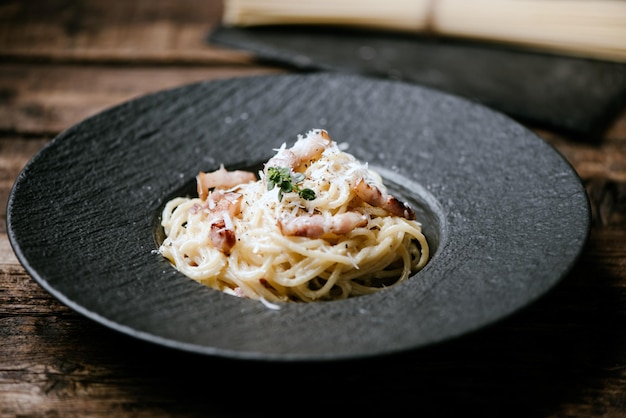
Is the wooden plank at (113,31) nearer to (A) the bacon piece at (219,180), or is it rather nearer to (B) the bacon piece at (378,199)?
(A) the bacon piece at (219,180)

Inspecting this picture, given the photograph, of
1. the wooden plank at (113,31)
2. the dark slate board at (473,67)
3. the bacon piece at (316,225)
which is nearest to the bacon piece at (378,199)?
the bacon piece at (316,225)

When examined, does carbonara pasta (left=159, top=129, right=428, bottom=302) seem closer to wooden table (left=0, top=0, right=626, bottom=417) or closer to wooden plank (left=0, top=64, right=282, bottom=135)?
wooden table (left=0, top=0, right=626, bottom=417)

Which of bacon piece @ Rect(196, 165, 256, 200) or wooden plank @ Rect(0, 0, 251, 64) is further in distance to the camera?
wooden plank @ Rect(0, 0, 251, 64)

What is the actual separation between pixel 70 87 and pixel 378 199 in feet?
9.25

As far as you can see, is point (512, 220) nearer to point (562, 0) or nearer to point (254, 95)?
point (254, 95)

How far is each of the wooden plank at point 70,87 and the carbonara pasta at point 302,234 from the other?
187 cm

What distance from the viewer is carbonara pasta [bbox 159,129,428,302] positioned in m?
3.03

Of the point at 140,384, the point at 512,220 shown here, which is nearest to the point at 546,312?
the point at 512,220

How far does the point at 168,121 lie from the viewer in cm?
386

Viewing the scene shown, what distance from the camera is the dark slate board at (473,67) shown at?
4.70 meters

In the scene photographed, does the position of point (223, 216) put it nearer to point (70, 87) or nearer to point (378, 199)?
point (378, 199)

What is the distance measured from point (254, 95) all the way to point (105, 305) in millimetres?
1862

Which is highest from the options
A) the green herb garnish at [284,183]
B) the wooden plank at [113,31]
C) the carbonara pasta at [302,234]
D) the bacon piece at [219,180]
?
the wooden plank at [113,31]

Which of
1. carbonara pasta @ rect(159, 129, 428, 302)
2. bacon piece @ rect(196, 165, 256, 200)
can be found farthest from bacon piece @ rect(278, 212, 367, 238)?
bacon piece @ rect(196, 165, 256, 200)
